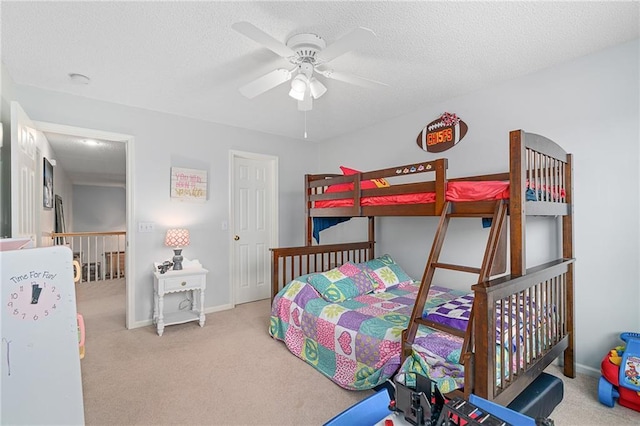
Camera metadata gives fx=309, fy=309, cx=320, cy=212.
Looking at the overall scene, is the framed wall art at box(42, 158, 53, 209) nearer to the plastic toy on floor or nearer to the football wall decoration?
the football wall decoration

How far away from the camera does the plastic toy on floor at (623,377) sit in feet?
6.07

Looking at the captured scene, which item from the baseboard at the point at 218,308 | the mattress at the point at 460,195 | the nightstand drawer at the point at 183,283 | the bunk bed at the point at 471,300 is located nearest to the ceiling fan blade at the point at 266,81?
the bunk bed at the point at 471,300

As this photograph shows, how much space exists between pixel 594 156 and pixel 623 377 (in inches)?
59.1

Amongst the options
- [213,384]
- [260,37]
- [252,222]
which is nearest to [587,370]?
[213,384]

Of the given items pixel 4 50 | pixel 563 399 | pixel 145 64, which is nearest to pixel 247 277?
pixel 145 64

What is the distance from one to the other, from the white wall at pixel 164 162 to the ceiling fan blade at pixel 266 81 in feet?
5.92

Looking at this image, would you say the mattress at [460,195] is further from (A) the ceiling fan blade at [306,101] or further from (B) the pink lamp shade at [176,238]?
(B) the pink lamp shade at [176,238]

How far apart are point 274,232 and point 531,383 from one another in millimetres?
3320

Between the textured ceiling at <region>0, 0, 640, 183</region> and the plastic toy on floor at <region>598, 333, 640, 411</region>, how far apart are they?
2054mm

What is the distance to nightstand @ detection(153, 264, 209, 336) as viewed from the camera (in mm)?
3135

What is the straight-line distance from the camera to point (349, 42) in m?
1.73

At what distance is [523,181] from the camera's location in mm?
1696

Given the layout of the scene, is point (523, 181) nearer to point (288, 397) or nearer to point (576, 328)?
point (576, 328)

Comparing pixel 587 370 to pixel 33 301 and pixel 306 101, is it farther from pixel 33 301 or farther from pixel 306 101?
pixel 33 301
